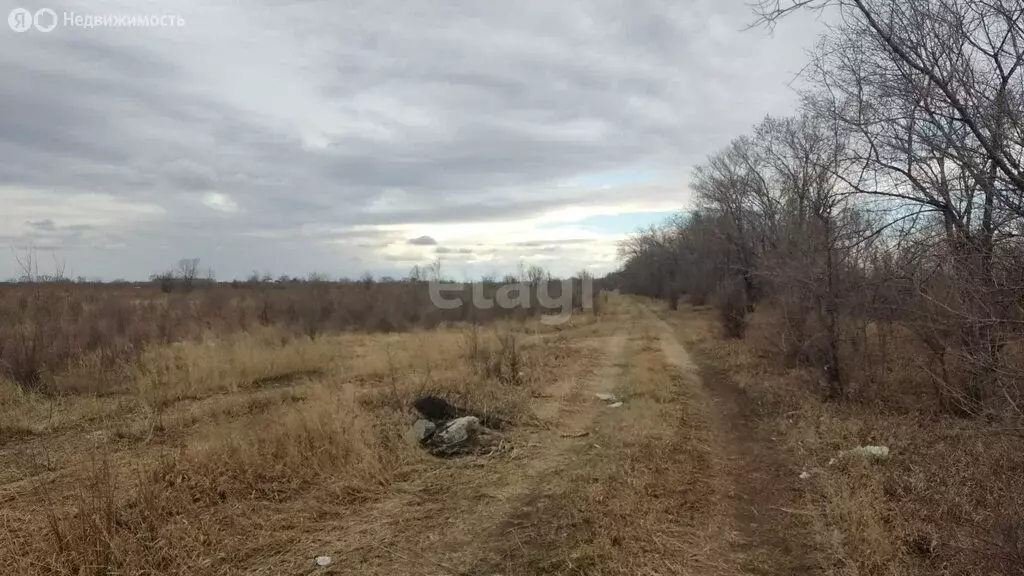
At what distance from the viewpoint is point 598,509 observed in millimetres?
5059

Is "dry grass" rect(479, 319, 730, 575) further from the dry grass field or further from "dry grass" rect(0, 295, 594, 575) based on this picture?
"dry grass" rect(0, 295, 594, 575)

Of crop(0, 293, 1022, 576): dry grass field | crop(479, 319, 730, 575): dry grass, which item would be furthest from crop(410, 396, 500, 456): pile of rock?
crop(479, 319, 730, 575): dry grass

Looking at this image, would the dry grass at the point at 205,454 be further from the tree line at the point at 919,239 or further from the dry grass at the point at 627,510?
the tree line at the point at 919,239

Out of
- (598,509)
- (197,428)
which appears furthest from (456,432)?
(197,428)

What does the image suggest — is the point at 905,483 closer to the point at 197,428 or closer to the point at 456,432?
the point at 456,432

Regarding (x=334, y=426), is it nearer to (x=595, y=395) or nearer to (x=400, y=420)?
(x=400, y=420)

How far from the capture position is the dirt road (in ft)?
14.1

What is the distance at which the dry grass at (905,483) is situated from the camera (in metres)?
3.98

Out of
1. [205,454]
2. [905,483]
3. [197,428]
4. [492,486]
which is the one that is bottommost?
[492,486]

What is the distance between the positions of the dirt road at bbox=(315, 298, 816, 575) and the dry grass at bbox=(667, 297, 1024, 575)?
323 mm

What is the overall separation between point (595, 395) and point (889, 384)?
4.71m

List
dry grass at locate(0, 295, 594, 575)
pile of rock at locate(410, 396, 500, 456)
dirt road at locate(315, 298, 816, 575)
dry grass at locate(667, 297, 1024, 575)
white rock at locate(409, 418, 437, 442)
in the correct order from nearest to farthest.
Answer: dry grass at locate(667, 297, 1024, 575), dry grass at locate(0, 295, 594, 575), dirt road at locate(315, 298, 816, 575), pile of rock at locate(410, 396, 500, 456), white rock at locate(409, 418, 437, 442)

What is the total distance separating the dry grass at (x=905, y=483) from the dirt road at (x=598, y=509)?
32cm

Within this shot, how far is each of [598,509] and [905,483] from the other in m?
2.95
